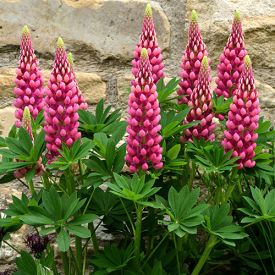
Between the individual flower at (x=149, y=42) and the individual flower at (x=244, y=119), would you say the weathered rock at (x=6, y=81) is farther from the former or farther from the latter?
the individual flower at (x=244, y=119)

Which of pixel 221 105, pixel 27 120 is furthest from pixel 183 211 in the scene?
pixel 27 120

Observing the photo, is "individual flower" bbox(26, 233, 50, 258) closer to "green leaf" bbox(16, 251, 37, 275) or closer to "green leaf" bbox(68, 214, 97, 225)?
"green leaf" bbox(16, 251, 37, 275)

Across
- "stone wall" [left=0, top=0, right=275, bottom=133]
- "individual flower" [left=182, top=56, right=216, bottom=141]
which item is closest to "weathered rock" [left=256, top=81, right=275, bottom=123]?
"stone wall" [left=0, top=0, right=275, bottom=133]

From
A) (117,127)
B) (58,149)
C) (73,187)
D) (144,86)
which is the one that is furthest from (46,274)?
(144,86)

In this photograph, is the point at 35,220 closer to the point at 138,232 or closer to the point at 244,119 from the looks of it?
the point at 138,232

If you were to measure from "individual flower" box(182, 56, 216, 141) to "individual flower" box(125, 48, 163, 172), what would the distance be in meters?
0.18

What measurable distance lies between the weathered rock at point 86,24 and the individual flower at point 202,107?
0.66 metres

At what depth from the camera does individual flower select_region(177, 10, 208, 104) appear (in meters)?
1.72

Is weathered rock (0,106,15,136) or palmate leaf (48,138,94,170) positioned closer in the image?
palmate leaf (48,138,94,170)

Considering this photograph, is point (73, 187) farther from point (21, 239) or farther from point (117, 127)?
point (21, 239)

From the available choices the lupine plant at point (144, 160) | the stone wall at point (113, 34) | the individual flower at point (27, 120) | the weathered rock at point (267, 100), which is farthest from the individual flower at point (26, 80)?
the weathered rock at point (267, 100)

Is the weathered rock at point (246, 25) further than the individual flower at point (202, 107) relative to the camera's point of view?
Yes

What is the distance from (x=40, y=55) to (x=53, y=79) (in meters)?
0.73

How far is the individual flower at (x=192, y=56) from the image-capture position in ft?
5.63
